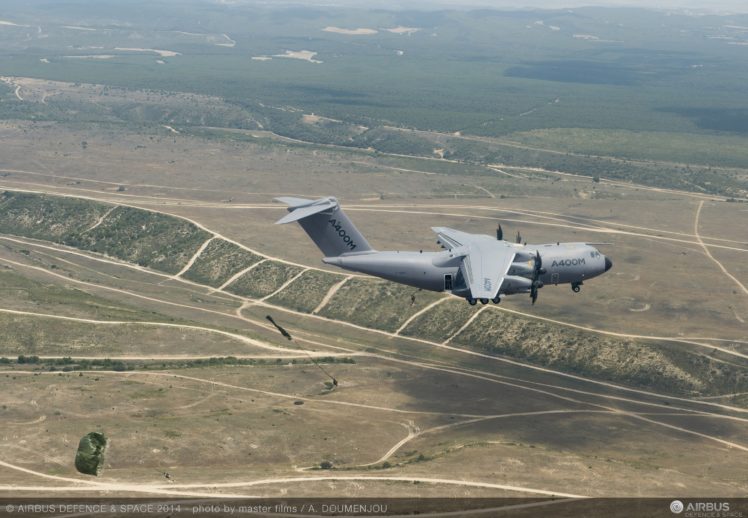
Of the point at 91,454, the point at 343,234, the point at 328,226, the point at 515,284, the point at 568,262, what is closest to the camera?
the point at 91,454

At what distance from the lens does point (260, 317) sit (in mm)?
138375

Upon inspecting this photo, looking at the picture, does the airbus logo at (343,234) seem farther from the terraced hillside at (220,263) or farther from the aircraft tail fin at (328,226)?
the terraced hillside at (220,263)

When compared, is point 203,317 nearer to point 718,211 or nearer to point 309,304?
point 309,304

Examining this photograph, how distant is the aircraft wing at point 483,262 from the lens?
81625 mm

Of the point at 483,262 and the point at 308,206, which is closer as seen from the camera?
the point at 483,262

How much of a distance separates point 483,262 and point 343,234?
48.4 feet

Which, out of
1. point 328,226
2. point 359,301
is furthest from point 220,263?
point 328,226

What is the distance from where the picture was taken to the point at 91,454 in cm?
7381

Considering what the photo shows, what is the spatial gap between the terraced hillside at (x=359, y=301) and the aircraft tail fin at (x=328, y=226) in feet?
29.9

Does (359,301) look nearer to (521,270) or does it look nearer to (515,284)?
(521,270)

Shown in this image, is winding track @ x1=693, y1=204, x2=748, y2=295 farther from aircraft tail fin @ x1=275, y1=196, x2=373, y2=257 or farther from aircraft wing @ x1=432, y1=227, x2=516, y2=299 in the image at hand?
aircraft tail fin @ x1=275, y1=196, x2=373, y2=257

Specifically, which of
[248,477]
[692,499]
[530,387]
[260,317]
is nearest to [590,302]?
[530,387]

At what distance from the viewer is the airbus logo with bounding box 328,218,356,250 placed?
9200 cm

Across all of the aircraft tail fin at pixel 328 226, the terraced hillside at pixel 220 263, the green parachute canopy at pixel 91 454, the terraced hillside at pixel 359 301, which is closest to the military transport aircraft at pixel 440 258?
the aircraft tail fin at pixel 328 226
